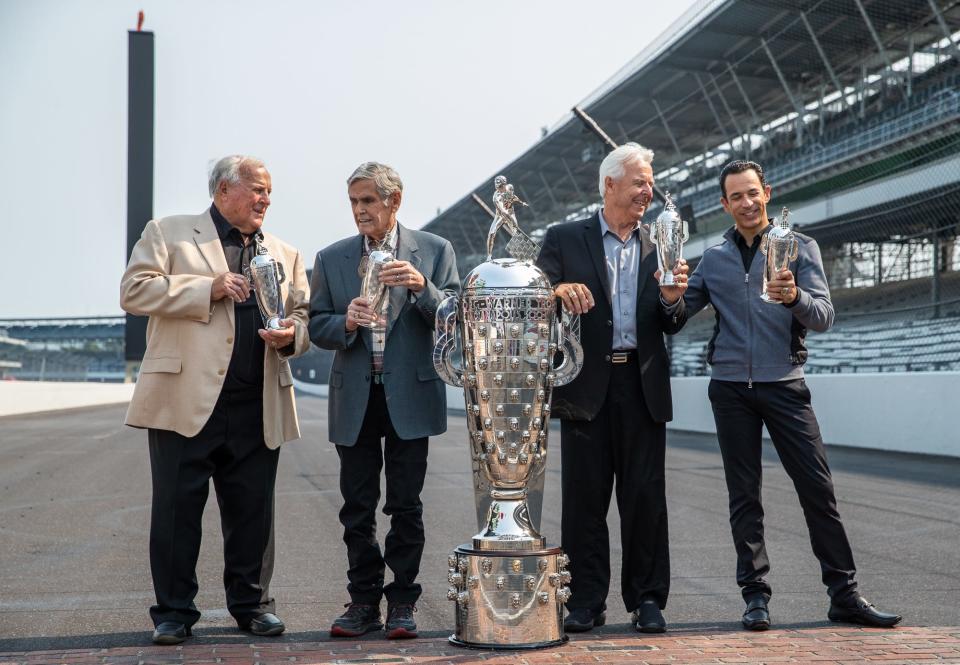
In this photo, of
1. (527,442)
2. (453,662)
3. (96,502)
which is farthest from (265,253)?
(96,502)

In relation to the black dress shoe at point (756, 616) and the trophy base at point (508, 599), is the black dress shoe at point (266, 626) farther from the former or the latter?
the black dress shoe at point (756, 616)

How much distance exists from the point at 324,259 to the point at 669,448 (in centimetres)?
1243

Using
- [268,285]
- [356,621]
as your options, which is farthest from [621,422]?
[268,285]

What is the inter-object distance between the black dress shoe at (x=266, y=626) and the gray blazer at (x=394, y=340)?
776 millimetres

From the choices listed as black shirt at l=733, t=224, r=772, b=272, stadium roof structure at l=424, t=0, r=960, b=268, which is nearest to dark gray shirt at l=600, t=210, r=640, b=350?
black shirt at l=733, t=224, r=772, b=272

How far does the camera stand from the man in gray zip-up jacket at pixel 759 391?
14.4 feet

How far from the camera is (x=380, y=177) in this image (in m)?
4.24

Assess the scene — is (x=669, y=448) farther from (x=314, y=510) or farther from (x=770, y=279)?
(x=770, y=279)

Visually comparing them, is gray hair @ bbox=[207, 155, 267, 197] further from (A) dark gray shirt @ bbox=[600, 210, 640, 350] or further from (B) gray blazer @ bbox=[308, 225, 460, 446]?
(A) dark gray shirt @ bbox=[600, 210, 640, 350]

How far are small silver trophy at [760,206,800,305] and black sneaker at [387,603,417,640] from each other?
1.91 meters

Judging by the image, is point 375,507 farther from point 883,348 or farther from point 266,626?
point 883,348

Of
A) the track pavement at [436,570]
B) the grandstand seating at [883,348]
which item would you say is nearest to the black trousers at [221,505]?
the track pavement at [436,570]

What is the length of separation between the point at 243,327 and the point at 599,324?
5.00ft

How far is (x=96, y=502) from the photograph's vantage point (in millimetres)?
9469
